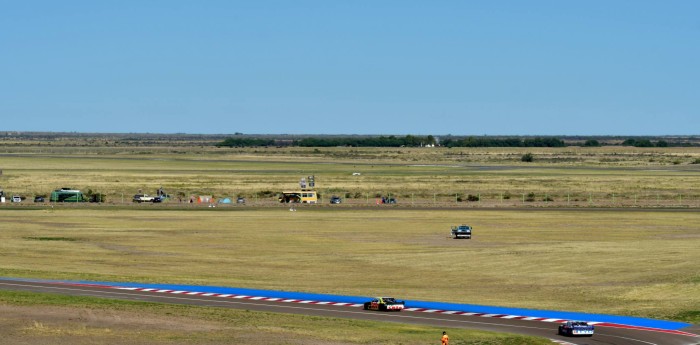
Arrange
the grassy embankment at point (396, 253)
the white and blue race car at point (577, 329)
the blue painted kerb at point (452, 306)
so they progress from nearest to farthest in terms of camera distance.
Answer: the white and blue race car at point (577, 329), the blue painted kerb at point (452, 306), the grassy embankment at point (396, 253)

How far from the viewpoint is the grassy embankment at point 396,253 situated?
67.2 meters

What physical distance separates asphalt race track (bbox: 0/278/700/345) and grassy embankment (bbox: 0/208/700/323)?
5.25 meters

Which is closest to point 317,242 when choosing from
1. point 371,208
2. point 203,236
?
point 203,236

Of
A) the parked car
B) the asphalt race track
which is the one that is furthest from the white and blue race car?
the parked car

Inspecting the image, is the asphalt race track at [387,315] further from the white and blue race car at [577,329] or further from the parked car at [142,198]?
the parked car at [142,198]

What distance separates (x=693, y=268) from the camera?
A: 75125mm

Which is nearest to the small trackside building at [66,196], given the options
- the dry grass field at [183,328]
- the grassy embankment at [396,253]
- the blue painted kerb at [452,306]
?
the grassy embankment at [396,253]

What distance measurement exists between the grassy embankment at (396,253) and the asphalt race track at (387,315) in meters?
5.25

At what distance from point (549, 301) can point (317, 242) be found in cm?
3434

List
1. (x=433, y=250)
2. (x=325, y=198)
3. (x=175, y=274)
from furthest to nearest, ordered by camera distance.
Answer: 1. (x=325, y=198)
2. (x=433, y=250)
3. (x=175, y=274)

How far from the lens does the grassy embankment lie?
221 feet

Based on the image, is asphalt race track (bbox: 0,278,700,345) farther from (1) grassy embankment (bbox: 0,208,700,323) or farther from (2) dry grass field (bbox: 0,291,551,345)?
(1) grassy embankment (bbox: 0,208,700,323)

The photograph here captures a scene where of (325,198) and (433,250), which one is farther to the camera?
(325,198)

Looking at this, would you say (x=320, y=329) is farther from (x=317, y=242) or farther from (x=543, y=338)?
(x=317, y=242)
